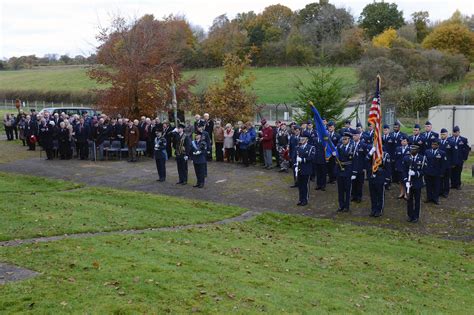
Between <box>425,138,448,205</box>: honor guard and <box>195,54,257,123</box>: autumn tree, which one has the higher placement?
<box>195,54,257,123</box>: autumn tree

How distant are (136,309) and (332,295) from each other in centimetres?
354

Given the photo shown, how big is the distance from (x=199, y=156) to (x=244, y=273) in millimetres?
9686

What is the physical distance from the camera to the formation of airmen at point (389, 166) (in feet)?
52.3

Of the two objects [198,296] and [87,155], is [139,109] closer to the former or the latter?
[87,155]

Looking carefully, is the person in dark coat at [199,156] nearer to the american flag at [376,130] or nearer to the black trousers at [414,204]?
the american flag at [376,130]

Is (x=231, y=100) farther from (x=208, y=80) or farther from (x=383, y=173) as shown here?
(x=208, y=80)

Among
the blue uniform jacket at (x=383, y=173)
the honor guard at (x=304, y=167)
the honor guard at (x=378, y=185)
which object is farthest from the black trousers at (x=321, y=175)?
the honor guard at (x=378, y=185)

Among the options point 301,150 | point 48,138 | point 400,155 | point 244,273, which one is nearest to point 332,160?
point 400,155

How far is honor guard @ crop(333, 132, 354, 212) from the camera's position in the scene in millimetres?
16750

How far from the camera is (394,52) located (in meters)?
56.6

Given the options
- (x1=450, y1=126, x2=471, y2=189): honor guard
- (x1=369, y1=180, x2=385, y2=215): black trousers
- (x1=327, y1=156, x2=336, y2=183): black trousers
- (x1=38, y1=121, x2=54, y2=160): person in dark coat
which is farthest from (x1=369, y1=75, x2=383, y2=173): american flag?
(x1=38, y1=121, x2=54, y2=160): person in dark coat

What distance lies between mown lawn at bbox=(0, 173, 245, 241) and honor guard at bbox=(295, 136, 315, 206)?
6.91ft

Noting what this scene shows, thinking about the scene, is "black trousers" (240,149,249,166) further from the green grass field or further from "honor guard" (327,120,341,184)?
the green grass field

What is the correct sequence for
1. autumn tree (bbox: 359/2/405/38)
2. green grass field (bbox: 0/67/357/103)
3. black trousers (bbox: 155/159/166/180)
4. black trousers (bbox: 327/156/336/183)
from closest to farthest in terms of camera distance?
black trousers (bbox: 327/156/336/183) → black trousers (bbox: 155/159/166/180) → green grass field (bbox: 0/67/357/103) → autumn tree (bbox: 359/2/405/38)
